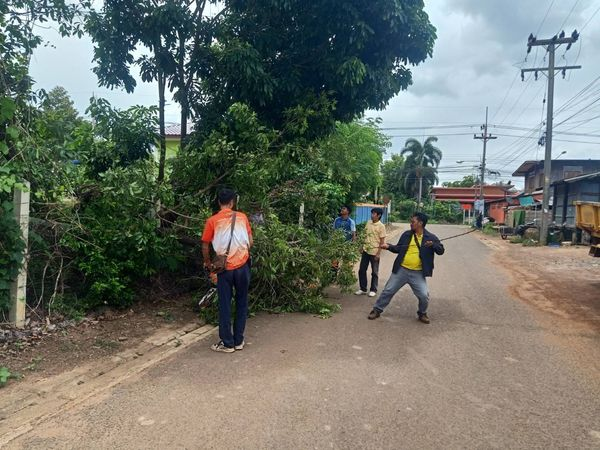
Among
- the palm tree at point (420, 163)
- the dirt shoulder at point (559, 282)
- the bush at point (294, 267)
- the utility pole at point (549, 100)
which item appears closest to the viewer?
the bush at point (294, 267)

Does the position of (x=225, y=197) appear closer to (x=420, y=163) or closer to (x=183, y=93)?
(x=183, y=93)

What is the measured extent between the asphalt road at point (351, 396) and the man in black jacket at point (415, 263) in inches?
21.7

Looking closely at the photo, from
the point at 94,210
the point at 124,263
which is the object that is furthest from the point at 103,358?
the point at 94,210

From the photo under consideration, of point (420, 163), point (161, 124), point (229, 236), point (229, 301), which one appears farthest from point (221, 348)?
point (420, 163)

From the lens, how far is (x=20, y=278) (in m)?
4.85

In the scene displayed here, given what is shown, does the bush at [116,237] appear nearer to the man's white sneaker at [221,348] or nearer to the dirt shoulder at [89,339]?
the dirt shoulder at [89,339]

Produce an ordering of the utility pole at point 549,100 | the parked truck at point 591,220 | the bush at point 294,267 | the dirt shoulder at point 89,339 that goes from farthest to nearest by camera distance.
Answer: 1. the utility pole at point 549,100
2. the parked truck at point 591,220
3. the bush at point 294,267
4. the dirt shoulder at point 89,339

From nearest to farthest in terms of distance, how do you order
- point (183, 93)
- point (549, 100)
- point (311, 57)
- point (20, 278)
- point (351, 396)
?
point (351, 396) → point (20, 278) → point (183, 93) → point (311, 57) → point (549, 100)

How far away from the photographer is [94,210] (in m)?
5.84

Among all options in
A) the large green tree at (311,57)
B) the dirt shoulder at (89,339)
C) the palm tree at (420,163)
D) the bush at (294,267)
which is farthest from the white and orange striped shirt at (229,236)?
the palm tree at (420,163)

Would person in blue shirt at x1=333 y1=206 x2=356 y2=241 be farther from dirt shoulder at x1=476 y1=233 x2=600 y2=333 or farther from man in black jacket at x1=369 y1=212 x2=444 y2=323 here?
dirt shoulder at x1=476 y1=233 x2=600 y2=333

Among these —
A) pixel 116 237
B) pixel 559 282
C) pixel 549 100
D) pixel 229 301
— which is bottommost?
pixel 559 282

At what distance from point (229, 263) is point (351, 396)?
1882 millimetres

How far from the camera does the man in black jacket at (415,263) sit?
655 centimetres
